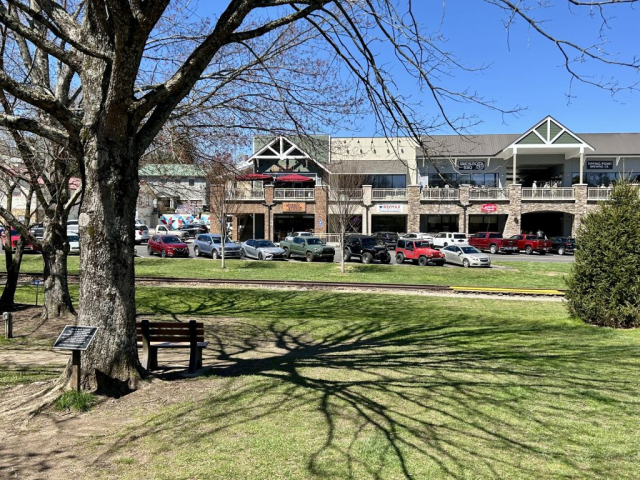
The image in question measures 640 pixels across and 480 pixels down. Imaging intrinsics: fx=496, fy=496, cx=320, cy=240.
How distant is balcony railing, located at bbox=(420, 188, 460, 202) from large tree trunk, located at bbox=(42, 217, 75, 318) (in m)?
40.3

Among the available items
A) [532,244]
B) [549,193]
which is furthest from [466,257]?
[549,193]

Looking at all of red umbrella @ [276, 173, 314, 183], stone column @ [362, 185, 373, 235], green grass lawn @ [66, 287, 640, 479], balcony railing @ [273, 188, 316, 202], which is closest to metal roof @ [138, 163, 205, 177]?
green grass lawn @ [66, 287, 640, 479]

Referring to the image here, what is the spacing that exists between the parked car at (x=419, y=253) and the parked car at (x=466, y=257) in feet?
2.99

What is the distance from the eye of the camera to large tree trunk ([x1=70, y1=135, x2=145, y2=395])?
5.75 m

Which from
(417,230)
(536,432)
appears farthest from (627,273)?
(417,230)

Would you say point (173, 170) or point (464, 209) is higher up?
point (464, 209)

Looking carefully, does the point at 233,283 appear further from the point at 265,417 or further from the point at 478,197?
the point at 478,197

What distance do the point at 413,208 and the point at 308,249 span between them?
19.9 metres

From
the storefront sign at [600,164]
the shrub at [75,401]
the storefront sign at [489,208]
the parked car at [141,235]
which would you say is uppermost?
the storefront sign at [600,164]

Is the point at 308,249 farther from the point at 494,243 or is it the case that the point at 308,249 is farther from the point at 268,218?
the point at 268,218

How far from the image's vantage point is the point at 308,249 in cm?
3161

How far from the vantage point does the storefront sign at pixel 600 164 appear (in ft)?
170

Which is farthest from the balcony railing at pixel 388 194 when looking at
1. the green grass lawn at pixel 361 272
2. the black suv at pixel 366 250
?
the green grass lawn at pixel 361 272

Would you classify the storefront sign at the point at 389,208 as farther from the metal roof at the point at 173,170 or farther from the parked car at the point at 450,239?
the metal roof at the point at 173,170
